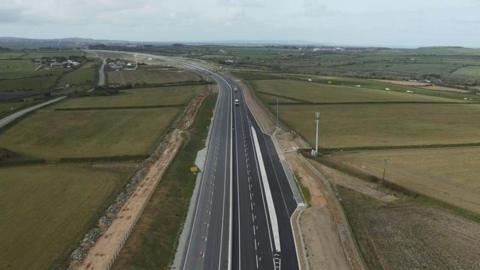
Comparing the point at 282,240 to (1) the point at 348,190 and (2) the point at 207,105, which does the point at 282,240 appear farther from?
(2) the point at 207,105

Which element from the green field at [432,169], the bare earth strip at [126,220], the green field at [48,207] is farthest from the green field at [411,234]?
the green field at [48,207]

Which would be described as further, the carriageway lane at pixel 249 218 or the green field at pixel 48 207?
the carriageway lane at pixel 249 218

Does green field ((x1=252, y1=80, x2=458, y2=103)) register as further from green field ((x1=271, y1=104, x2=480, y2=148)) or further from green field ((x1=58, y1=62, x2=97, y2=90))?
green field ((x1=58, y1=62, x2=97, y2=90))

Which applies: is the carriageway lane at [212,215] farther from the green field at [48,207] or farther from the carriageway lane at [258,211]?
the green field at [48,207]

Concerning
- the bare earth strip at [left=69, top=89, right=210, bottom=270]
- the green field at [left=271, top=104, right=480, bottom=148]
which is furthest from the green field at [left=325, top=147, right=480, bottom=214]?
the bare earth strip at [left=69, top=89, right=210, bottom=270]

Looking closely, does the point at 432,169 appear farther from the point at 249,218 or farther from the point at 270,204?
the point at 249,218

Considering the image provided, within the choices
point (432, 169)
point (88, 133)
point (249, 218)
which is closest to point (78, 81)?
point (88, 133)
